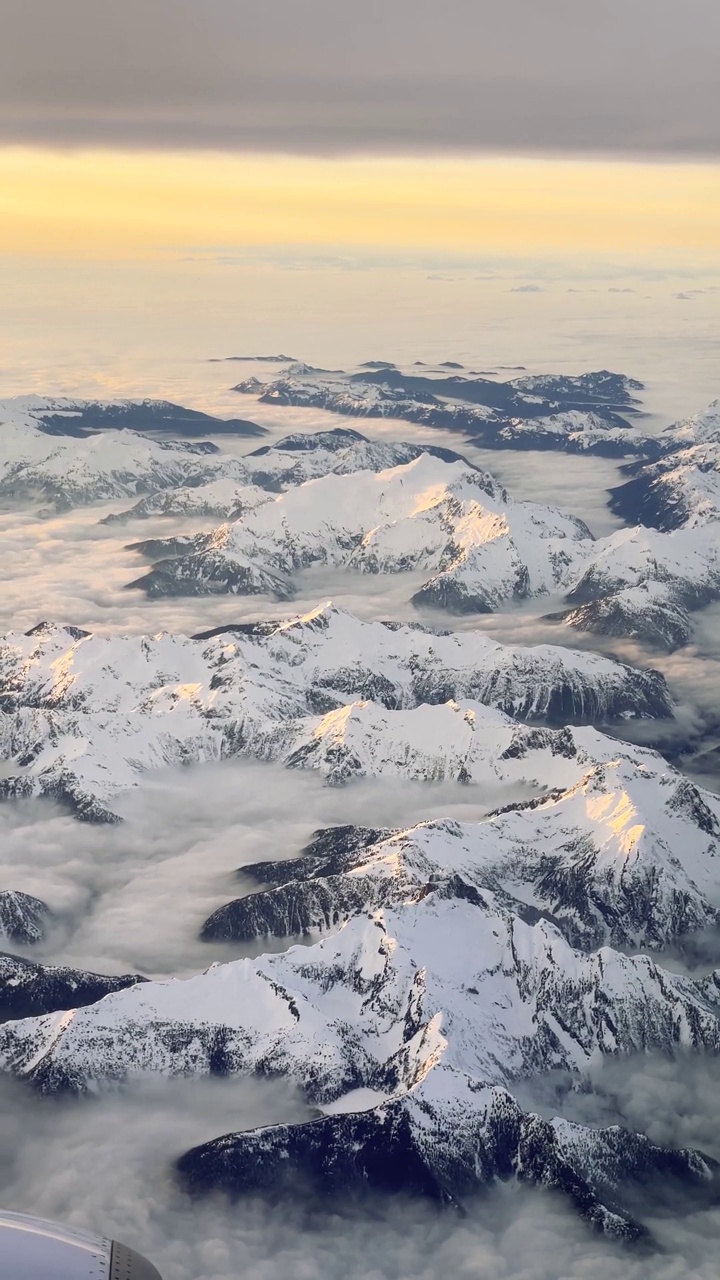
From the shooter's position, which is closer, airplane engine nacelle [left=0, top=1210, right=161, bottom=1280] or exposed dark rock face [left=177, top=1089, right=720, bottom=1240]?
airplane engine nacelle [left=0, top=1210, right=161, bottom=1280]

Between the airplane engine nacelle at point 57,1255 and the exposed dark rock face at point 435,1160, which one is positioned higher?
the airplane engine nacelle at point 57,1255

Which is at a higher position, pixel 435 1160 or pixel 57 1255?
pixel 57 1255

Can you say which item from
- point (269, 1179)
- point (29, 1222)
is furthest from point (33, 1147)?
point (29, 1222)

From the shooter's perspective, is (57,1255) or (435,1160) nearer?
(57,1255)

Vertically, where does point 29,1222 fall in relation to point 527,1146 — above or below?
above

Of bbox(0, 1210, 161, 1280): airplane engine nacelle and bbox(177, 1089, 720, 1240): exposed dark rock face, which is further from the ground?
bbox(0, 1210, 161, 1280): airplane engine nacelle

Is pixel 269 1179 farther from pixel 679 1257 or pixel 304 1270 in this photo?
pixel 679 1257

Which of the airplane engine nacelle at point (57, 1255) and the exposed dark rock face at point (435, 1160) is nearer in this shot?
the airplane engine nacelle at point (57, 1255)

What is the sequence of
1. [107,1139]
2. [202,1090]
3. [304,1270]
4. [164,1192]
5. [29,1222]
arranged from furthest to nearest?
[202,1090], [107,1139], [164,1192], [304,1270], [29,1222]
